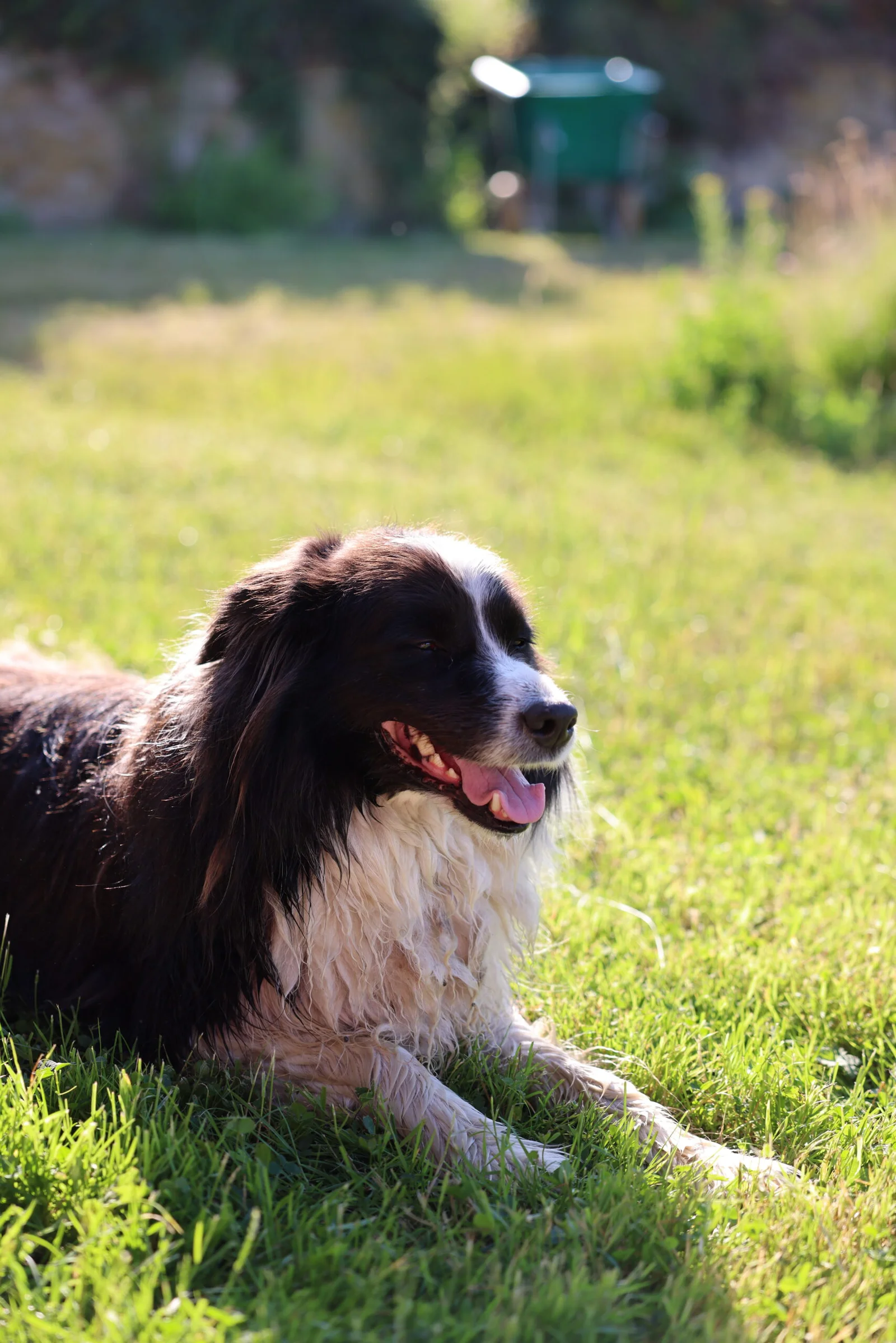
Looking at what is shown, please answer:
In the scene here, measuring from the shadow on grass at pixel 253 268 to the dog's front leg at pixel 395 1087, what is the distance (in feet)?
28.1

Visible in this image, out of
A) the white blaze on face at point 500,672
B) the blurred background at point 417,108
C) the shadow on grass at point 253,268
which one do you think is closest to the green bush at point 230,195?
the blurred background at point 417,108

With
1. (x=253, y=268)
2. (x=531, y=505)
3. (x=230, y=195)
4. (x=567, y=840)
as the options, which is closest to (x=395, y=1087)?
(x=567, y=840)

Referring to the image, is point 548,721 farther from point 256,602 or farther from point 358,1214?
point 358,1214

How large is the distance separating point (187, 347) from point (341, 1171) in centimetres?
901

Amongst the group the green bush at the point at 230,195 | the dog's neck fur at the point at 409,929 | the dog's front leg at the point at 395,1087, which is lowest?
the dog's front leg at the point at 395,1087

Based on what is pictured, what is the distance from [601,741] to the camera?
4.63m

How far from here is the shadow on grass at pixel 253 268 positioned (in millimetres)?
12148

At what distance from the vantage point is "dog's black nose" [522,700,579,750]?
2.54 metres

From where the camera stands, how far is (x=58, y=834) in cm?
296

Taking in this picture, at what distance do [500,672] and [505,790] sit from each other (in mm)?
248

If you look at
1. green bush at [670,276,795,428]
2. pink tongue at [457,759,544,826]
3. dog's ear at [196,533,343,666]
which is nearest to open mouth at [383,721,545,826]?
pink tongue at [457,759,544,826]

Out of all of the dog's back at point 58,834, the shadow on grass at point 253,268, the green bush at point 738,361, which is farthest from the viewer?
the shadow on grass at point 253,268

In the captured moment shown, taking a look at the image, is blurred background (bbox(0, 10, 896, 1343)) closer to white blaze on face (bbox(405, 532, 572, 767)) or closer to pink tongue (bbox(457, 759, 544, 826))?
pink tongue (bbox(457, 759, 544, 826))

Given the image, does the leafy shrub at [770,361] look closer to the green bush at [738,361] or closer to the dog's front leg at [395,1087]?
the green bush at [738,361]
